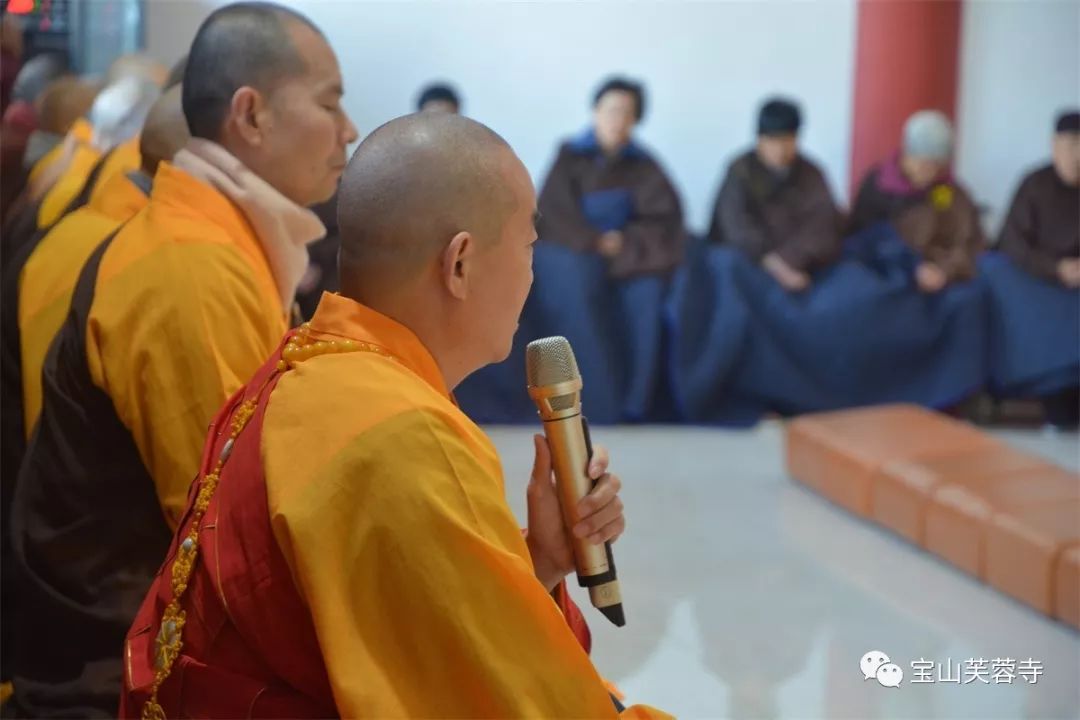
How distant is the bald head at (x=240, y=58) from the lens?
6.11 ft

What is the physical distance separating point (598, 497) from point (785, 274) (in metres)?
→ 4.26

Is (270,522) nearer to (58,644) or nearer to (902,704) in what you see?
(58,644)

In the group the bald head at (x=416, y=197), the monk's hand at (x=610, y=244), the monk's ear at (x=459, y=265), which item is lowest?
the monk's hand at (x=610, y=244)

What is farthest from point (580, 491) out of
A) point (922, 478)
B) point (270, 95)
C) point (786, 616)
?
point (922, 478)

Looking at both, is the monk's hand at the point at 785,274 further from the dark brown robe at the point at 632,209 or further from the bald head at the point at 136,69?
the bald head at the point at 136,69

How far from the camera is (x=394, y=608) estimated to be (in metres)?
1.07

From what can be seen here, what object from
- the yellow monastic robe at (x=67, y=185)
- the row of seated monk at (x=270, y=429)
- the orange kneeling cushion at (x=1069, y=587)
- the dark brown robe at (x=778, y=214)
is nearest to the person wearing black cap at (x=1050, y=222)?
the dark brown robe at (x=778, y=214)

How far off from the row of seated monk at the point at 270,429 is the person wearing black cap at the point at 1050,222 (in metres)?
3.80

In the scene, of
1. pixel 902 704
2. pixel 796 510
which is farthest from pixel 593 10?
pixel 902 704

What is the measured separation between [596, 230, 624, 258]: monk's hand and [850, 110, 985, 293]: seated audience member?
44.2 inches

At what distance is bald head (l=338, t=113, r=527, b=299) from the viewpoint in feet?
3.92

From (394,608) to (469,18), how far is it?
17.1 ft

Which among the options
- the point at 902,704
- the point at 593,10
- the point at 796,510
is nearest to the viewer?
the point at 902,704

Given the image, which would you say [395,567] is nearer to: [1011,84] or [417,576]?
[417,576]
